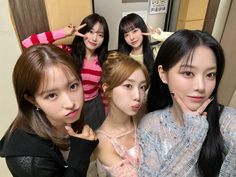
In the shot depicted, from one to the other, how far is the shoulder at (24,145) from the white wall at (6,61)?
889mm

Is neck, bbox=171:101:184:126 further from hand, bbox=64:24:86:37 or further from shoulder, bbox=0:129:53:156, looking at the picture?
hand, bbox=64:24:86:37

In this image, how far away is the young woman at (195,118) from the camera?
2.76ft

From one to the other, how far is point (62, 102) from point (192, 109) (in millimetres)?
544

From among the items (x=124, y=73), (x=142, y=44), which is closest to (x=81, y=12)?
(x=142, y=44)

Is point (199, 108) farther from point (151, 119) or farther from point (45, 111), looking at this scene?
point (45, 111)

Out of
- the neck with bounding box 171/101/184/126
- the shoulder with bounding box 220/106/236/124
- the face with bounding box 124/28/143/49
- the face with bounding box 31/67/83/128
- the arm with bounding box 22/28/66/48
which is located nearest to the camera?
the face with bounding box 31/67/83/128

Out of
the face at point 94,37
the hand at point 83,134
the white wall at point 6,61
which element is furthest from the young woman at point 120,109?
the white wall at point 6,61

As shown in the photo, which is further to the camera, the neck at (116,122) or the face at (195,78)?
the neck at (116,122)

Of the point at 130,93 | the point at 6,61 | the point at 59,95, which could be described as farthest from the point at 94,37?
the point at 59,95

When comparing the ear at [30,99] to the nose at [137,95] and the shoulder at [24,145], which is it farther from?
the nose at [137,95]

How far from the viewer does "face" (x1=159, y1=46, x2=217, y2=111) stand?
84cm

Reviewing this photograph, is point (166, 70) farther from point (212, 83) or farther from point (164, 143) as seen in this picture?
point (164, 143)

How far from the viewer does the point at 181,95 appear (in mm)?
920

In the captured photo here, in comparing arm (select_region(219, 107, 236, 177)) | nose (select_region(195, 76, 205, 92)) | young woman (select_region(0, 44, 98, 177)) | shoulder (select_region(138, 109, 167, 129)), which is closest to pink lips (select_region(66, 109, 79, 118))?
young woman (select_region(0, 44, 98, 177))
